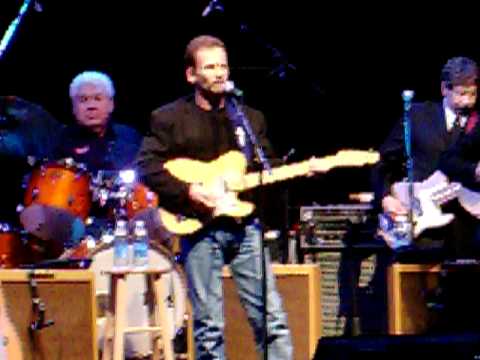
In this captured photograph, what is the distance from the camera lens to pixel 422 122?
26.2 feet

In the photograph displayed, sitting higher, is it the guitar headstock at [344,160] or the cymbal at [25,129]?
the cymbal at [25,129]

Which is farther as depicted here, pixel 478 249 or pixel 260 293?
pixel 478 249

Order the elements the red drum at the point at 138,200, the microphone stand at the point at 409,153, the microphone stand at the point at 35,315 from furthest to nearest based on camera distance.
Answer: the red drum at the point at 138,200, the microphone stand at the point at 409,153, the microphone stand at the point at 35,315

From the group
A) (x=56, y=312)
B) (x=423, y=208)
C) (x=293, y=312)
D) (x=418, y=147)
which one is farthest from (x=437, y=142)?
(x=56, y=312)

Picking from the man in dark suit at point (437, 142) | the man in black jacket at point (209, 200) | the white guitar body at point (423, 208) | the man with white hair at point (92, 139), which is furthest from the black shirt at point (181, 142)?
the man with white hair at point (92, 139)

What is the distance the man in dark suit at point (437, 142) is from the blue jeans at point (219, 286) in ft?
4.98

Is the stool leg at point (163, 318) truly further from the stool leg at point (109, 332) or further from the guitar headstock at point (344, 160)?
the guitar headstock at point (344, 160)

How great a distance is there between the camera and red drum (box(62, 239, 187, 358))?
7668 millimetres

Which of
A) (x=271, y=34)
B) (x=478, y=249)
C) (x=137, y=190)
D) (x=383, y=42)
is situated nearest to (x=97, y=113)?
(x=137, y=190)

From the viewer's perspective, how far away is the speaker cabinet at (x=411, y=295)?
7352 mm

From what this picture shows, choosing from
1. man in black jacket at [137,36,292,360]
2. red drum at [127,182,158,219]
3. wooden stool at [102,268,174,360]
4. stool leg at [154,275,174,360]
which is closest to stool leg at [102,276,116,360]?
wooden stool at [102,268,174,360]

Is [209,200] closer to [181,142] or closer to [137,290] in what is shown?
[181,142]

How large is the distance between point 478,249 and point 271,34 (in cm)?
288

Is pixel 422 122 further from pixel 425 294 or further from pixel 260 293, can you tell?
pixel 260 293
